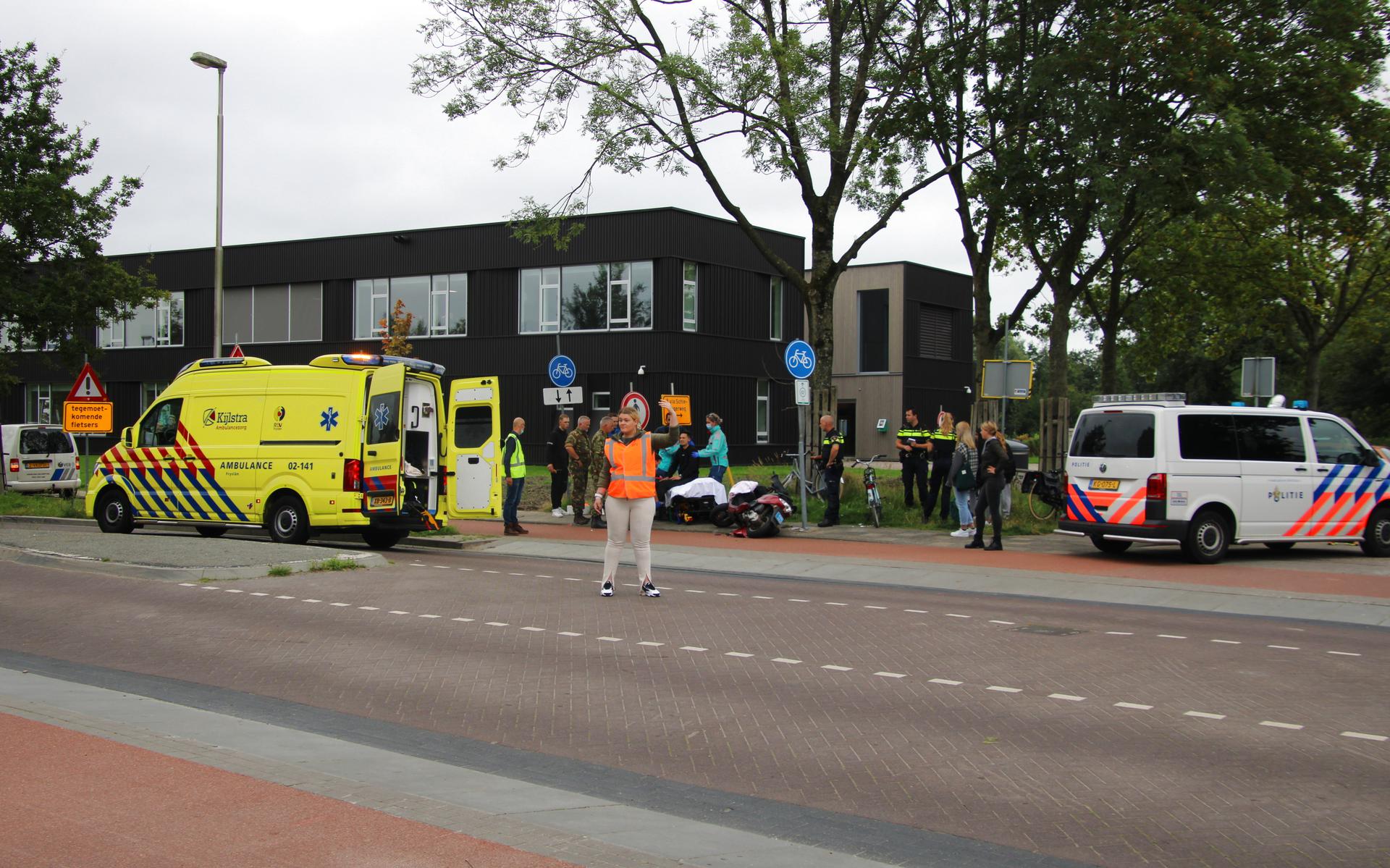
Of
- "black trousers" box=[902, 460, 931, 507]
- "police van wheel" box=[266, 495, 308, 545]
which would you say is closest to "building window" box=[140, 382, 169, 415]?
"police van wheel" box=[266, 495, 308, 545]

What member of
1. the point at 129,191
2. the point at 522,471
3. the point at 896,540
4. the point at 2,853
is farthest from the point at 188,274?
the point at 2,853

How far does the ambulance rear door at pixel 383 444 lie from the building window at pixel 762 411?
80.1 feet

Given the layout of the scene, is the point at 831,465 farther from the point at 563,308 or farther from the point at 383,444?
the point at 563,308

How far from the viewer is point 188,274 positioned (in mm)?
46031

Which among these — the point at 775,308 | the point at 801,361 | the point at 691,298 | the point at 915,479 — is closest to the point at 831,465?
the point at 801,361

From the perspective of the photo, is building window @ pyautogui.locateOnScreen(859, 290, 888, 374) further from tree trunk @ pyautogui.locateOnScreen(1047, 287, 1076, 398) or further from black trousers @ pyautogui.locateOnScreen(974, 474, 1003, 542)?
black trousers @ pyautogui.locateOnScreen(974, 474, 1003, 542)

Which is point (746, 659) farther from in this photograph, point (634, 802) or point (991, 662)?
point (634, 802)

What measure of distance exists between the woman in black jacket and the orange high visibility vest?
6652 millimetres

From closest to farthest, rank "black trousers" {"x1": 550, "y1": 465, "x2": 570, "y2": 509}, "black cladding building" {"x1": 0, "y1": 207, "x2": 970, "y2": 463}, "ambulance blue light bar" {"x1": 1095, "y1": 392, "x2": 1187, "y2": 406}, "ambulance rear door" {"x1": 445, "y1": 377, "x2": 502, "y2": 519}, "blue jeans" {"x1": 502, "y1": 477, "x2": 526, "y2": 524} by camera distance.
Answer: "ambulance blue light bar" {"x1": 1095, "y1": 392, "x2": 1187, "y2": 406} → "ambulance rear door" {"x1": 445, "y1": 377, "x2": 502, "y2": 519} → "blue jeans" {"x1": 502, "y1": 477, "x2": 526, "y2": 524} → "black trousers" {"x1": 550, "y1": 465, "x2": 570, "y2": 509} → "black cladding building" {"x1": 0, "y1": 207, "x2": 970, "y2": 463}

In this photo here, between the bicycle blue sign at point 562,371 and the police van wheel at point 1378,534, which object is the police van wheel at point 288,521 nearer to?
the bicycle blue sign at point 562,371

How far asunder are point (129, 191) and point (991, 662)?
2606 cm

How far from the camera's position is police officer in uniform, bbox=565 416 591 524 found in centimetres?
2022

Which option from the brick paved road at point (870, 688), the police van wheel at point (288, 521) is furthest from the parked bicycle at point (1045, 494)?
the police van wheel at point (288, 521)

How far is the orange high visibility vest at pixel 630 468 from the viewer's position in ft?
37.4
